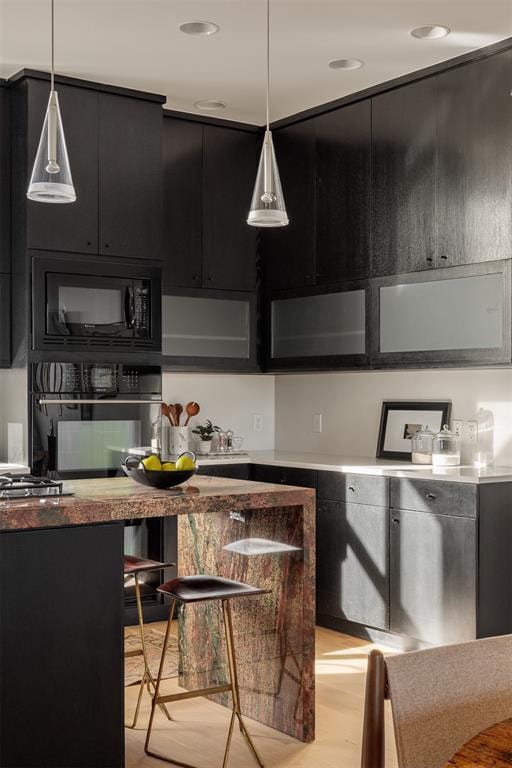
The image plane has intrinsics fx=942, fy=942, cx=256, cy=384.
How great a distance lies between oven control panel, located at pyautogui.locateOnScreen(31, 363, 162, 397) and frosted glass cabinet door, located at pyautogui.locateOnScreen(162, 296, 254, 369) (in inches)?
12.1

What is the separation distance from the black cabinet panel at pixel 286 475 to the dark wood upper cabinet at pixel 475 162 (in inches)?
49.5

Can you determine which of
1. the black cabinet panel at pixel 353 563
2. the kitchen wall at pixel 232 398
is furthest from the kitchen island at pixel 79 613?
the kitchen wall at pixel 232 398

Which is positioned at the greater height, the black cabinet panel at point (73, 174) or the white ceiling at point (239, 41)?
the white ceiling at point (239, 41)

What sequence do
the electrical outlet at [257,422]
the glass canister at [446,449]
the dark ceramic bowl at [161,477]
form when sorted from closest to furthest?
1. the dark ceramic bowl at [161,477]
2. the glass canister at [446,449]
3. the electrical outlet at [257,422]

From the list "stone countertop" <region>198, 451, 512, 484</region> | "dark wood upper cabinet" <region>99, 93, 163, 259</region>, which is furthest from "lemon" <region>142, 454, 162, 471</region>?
"dark wood upper cabinet" <region>99, 93, 163, 259</region>

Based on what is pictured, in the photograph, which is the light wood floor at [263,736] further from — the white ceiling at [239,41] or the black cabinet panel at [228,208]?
the white ceiling at [239,41]

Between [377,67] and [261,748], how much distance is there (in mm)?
3036

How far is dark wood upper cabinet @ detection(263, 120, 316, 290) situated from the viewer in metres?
5.16

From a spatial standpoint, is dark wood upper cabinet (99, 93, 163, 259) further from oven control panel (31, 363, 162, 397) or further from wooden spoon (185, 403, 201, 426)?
wooden spoon (185, 403, 201, 426)

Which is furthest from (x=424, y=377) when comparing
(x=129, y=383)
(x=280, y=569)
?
(x=280, y=569)

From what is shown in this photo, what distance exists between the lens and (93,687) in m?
Result: 2.73

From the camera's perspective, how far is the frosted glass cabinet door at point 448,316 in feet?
13.5

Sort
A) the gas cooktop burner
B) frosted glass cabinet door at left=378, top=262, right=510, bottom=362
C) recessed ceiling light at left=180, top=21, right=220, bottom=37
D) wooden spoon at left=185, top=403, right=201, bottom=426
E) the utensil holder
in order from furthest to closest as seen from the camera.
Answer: wooden spoon at left=185, top=403, right=201, bottom=426, the utensil holder, frosted glass cabinet door at left=378, top=262, right=510, bottom=362, recessed ceiling light at left=180, top=21, right=220, bottom=37, the gas cooktop burner

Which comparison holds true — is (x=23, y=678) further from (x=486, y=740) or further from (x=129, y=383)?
(x=129, y=383)
